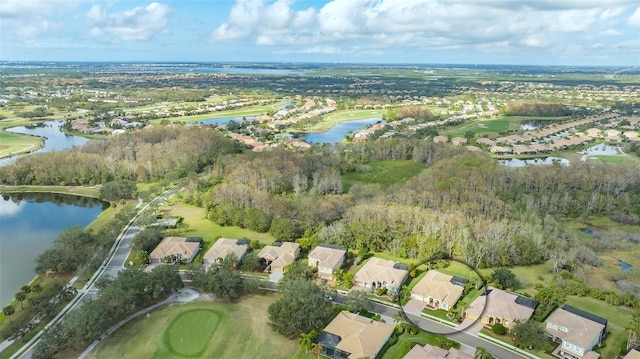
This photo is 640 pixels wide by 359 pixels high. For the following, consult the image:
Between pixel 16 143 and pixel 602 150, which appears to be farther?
pixel 16 143

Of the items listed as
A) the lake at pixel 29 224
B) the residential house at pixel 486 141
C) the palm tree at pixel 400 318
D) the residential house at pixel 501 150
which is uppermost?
the residential house at pixel 486 141

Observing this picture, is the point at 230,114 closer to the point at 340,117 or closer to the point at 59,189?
the point at 340,117

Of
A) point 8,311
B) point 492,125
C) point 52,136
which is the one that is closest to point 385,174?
point 8,311

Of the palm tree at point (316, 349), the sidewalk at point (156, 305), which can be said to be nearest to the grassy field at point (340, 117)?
the sidewalk at point (156, 305)

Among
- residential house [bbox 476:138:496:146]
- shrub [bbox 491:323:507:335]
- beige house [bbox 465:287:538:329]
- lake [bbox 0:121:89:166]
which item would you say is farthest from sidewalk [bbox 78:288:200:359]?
residential house [bbox 476:138:496:146]

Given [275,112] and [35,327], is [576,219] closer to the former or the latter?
[35,327]

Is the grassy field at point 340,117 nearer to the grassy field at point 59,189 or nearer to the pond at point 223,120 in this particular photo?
the pond at point 223,120

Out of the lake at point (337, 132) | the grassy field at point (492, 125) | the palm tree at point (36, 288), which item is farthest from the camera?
the grassy field at point (492, 125)
